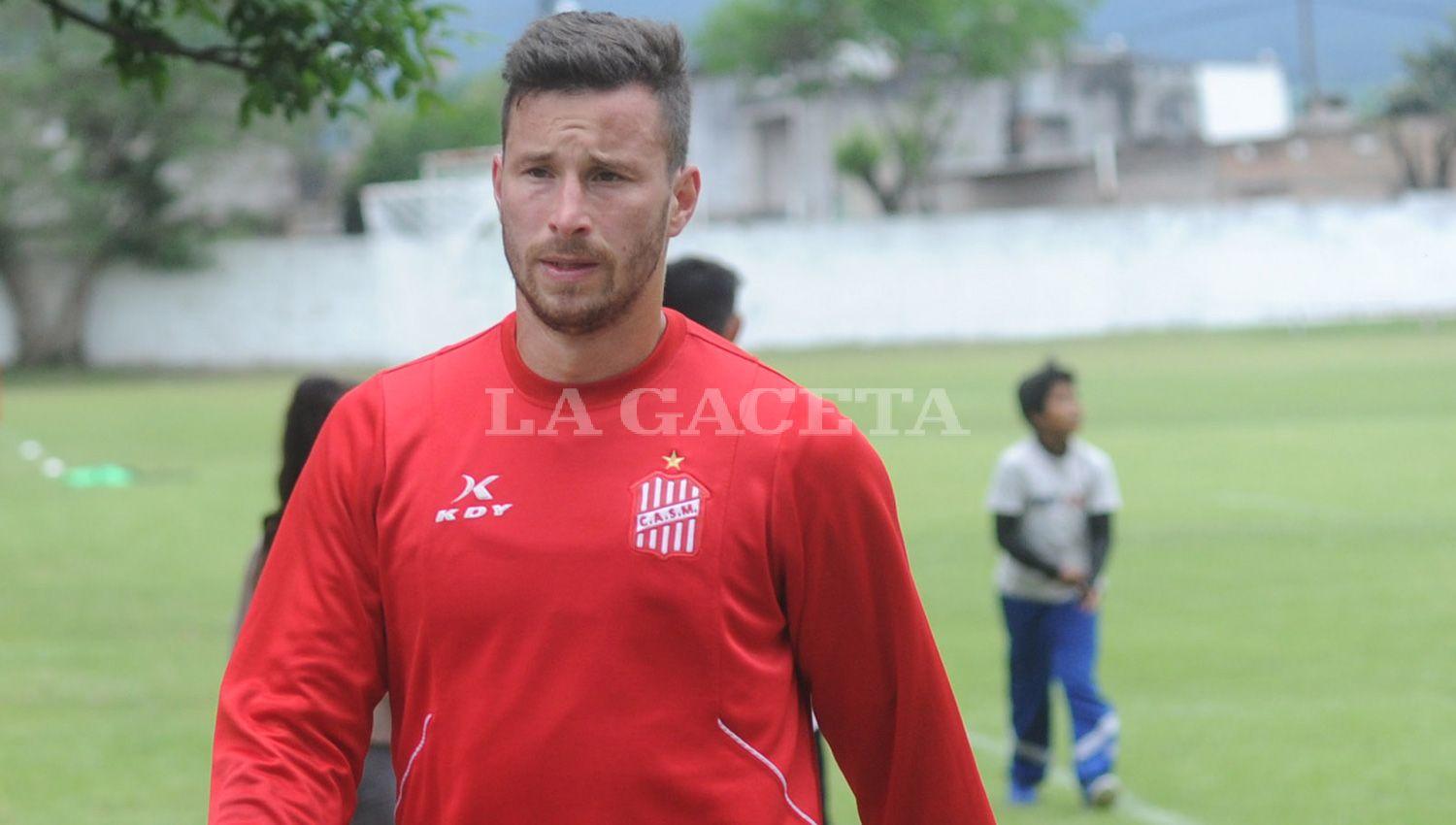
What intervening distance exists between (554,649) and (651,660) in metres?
0.13

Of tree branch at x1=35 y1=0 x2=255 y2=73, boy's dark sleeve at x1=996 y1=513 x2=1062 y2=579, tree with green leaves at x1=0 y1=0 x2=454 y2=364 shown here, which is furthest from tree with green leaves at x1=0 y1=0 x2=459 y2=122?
tree with green leaves at x1=0 y1=0 x2=454 y2=364

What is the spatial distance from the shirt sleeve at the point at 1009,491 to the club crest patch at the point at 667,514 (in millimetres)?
5927

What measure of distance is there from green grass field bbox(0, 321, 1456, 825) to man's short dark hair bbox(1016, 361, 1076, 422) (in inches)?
66.0

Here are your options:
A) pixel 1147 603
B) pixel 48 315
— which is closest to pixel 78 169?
pixel 48 315

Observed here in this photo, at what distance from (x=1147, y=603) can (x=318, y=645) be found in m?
11.1

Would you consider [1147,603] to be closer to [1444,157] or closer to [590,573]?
[590,573]

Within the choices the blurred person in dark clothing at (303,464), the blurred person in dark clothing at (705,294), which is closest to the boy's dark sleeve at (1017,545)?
the blurred person in dark clothing at (705,294)

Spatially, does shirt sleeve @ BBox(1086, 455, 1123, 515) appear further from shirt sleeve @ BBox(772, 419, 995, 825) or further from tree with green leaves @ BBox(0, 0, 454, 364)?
tree with green leaves @ BBox(0, 0, 454, 364)

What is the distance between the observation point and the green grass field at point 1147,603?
877 centimetres

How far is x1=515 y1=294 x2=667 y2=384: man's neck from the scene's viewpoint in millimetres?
2787

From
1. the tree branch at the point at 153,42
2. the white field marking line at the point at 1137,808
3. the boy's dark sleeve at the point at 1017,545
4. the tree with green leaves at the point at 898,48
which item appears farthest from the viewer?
the tree with green leaves at the point at 898,48

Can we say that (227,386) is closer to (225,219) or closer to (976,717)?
(225,219)

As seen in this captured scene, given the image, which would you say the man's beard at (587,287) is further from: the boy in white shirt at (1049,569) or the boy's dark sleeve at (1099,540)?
the boy's dark sleeve at (1099,540)

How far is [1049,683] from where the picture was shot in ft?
28.1
